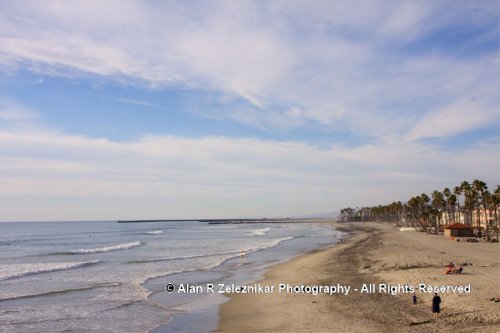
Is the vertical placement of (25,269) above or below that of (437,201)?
below

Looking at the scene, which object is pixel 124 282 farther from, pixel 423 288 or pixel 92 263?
pixel 423 288

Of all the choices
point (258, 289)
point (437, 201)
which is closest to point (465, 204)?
point (437, 201)

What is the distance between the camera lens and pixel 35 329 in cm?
1980

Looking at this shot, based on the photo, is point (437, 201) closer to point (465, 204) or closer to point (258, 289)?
point (465, 204)

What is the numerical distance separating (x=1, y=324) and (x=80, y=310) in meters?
3.83

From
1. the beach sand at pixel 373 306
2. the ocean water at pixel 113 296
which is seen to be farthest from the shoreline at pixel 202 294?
the beach sand at pixel 373 306

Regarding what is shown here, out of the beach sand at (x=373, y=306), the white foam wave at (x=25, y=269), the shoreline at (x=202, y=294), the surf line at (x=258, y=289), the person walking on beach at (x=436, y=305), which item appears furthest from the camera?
the white foam wave at (x=25, y=269)

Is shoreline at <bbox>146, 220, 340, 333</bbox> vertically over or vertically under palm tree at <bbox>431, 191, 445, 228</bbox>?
under

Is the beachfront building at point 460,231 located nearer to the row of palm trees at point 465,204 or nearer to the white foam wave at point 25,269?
the row of palm trees at point 465,204

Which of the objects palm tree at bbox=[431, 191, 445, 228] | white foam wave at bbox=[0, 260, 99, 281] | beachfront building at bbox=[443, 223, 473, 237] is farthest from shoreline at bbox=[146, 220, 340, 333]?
palm tree at bbox=[431, 191, 445, 228]

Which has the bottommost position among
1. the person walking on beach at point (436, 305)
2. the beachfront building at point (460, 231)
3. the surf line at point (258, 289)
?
the surf line at point (258, 289)

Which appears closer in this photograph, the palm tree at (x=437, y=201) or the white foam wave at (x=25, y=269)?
the white foam wave at (x=25, y=269)

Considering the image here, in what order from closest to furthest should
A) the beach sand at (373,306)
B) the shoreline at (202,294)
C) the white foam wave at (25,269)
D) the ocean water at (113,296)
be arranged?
1. the beach sand at (373,306)
2. the shoreline at (202,294)
3. the ocean water at (113,296)
4. the white foam wave at (25,269)

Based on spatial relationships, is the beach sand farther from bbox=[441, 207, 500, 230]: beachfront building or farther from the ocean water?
bbox=[441, 207, 500, 230]: beachfront building
